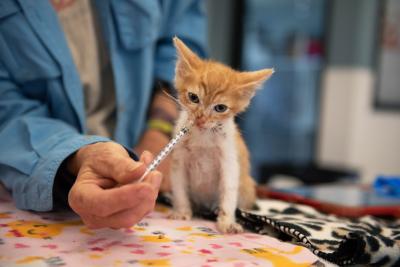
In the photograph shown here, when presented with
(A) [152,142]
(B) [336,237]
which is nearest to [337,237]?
(B) [336,237]

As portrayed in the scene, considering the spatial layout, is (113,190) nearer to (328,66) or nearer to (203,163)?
(203,163)

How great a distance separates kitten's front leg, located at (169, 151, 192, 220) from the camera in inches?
33.2

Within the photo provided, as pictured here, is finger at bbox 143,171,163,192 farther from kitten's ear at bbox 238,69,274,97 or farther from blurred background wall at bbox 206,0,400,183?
blurred background wall at bbox 206,0,400,183

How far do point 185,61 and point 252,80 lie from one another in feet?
0.41

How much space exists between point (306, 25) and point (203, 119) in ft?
10.1

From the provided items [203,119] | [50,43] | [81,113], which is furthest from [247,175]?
[50,43]

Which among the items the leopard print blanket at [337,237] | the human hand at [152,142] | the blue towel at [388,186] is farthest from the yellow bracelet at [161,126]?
the blue towel at [388,186]

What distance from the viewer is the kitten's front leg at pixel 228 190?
766mm

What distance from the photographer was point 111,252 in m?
0.59

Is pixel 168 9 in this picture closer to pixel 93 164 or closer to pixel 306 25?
pixel 93 164

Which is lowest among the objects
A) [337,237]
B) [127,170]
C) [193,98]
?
[337,237]

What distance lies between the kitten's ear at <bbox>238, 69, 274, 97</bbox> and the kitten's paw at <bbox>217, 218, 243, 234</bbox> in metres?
0.23

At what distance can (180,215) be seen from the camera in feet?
2.67

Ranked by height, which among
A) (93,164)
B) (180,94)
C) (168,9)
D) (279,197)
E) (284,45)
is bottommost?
(279,197)
